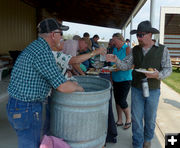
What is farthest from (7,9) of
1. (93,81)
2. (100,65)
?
(93,81)

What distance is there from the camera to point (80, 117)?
174 centimetres

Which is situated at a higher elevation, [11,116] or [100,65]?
[100,65]

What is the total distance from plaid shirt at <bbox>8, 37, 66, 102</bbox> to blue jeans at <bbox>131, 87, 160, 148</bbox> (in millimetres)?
1367

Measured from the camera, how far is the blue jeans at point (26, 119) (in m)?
1.63

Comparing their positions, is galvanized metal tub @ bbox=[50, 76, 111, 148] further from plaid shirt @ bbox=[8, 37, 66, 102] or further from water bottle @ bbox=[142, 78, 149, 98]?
water bottle @ bbox=[142, 78, 149, 98]

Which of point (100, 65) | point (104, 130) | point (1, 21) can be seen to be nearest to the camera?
point (104, 130)

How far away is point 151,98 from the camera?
2.49 meters

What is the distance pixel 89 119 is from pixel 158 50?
50.5 inches

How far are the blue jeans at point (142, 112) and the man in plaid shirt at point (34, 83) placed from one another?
3.85 feet

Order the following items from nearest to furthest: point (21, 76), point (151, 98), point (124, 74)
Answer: point (21, 76) < point (151, 98) < point (124, 74)

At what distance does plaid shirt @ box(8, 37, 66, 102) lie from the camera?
1.53 m

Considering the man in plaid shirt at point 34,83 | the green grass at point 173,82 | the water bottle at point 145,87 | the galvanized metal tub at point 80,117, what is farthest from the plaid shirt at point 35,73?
the green grass at point 173,82

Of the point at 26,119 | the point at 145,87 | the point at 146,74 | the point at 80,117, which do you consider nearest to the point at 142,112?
the point at 145,87

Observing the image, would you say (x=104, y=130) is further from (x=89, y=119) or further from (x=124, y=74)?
(x=124, y=74)
